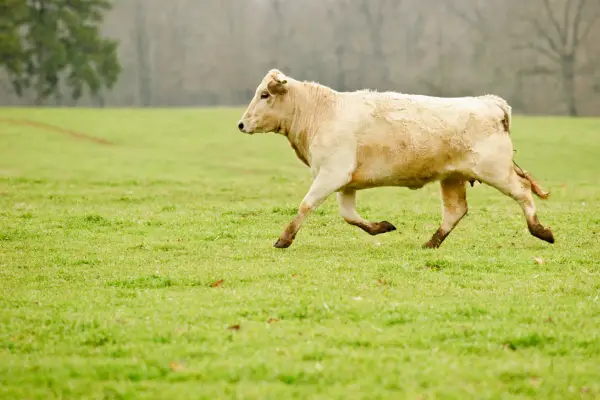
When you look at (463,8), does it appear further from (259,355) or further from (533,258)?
(259,355)

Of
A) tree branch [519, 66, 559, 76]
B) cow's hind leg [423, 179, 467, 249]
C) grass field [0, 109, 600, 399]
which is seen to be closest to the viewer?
grass field [0, 109, 600, 399]

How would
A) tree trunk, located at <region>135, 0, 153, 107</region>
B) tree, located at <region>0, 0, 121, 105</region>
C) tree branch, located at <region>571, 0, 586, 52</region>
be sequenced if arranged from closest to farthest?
tree, located at <region>0, 0, 121, 105</region>
tree branch, located at <region>571, 0, 586, 52</region>
tree trunk, located at <region>135, 0, 153, 107</region>

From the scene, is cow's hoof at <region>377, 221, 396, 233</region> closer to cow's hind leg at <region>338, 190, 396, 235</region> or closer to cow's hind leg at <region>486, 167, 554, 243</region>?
cow's hind leg at <region>338, 190, 396, 235</region>

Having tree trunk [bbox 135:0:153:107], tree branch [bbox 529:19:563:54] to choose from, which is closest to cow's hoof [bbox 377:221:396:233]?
tree branch [bbox 529:19:563:54]

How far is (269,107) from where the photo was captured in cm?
1227

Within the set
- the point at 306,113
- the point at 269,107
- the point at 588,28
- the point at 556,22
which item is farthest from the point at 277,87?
the point at 588,28

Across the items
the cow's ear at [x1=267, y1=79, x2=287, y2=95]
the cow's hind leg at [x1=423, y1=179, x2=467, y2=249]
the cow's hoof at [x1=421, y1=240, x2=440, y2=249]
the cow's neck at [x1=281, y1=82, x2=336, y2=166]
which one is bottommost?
the cow's hoof at [x1=421, y1=240, x2=440, y2=249]

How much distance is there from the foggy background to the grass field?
163 feet

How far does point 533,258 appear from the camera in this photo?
10.9 meters

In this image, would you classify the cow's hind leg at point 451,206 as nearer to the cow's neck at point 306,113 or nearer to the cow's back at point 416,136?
the cow's back at point 416,136

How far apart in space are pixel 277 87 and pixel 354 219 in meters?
2.01

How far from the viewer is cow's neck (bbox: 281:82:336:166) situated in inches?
473

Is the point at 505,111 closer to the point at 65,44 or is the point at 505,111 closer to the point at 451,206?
the point at 451,206

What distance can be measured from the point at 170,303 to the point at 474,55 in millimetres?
65148
